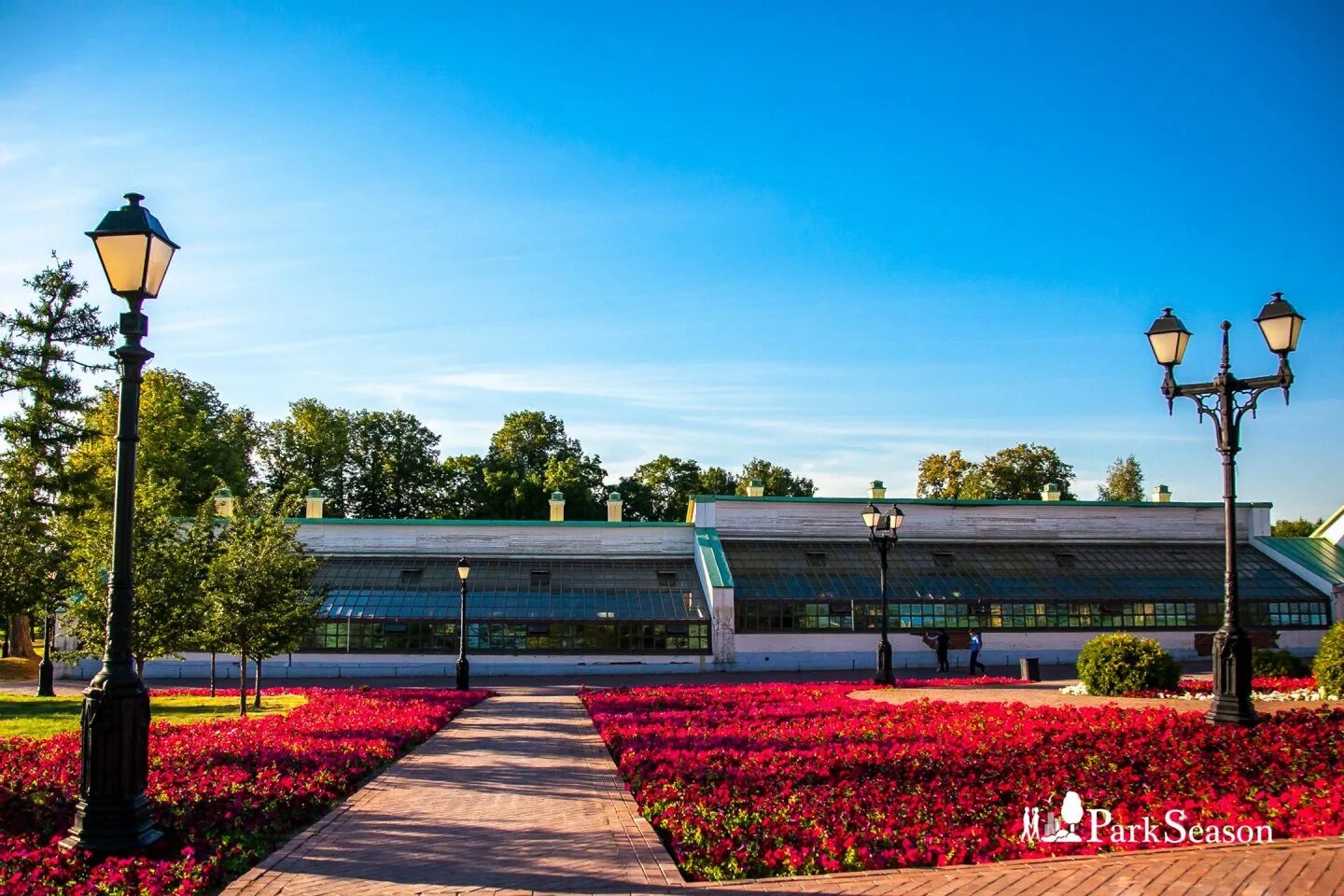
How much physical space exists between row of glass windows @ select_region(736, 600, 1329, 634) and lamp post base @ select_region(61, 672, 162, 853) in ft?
95.8

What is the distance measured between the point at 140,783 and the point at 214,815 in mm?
1618

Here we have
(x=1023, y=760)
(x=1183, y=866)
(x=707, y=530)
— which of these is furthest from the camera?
(x=707, y=530)

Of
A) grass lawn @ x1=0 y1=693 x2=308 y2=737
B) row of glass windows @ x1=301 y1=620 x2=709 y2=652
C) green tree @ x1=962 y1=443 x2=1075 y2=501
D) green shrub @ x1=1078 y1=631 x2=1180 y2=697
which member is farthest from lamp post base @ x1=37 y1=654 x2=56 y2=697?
green tree @ x1=962 y1=443 x2=1075 y2=501

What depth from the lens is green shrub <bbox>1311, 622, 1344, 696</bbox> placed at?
57.0 ft

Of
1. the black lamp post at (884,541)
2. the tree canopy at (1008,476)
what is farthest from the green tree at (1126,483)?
the black lamp post at (884,541)

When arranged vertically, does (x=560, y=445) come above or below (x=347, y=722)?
above

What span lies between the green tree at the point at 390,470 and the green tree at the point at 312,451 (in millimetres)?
1000

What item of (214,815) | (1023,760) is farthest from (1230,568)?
(214,815)

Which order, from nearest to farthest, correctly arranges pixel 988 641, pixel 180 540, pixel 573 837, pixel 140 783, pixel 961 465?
pixel 140 783
pixel 573 837
pixel 180 540
pixel 988 641
pixel 961 465

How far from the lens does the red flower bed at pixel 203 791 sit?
278 inches

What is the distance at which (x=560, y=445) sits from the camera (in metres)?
72.9

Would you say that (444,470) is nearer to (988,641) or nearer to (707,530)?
(707,530)

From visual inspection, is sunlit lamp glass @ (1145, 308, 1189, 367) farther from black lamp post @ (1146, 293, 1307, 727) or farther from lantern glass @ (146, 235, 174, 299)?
lantern glass @ (146, 235, 174, 299)

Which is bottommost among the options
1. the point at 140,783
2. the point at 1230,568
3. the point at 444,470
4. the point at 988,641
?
the point at 988,641
